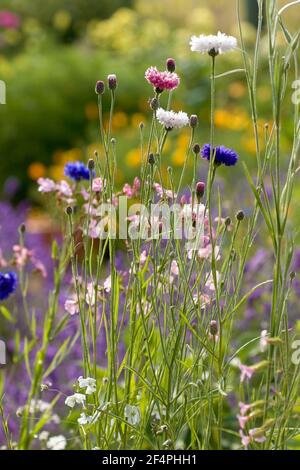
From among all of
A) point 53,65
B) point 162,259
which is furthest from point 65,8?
point 162,259

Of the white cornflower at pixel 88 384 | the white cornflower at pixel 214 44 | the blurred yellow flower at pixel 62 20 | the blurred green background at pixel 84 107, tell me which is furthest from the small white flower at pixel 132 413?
the blurred yellow flower at pixel 62 20

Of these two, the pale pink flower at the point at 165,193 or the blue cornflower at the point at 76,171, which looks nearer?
the pale pink flower at the point at 165,193

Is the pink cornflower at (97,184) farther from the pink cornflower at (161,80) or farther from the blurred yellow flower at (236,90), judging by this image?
the blurred yellow flower at (236,90)

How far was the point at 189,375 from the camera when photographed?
158cm

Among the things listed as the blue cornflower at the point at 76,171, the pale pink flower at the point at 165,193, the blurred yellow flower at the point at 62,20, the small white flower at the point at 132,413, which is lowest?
the small white flower at the point at 132,413

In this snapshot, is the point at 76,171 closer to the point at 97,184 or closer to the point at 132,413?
the point at 97,184

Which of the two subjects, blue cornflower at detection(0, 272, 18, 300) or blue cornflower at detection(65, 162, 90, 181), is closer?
blue cornflower at detection(0, 272, 18, 300)

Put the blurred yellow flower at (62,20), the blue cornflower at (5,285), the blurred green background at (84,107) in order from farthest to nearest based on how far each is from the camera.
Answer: the blurred yellow flower at (62,20)
the blurred green background at (84,107)
the blue cornflower at (5,285)

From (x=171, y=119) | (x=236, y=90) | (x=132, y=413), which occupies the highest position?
(x=236, y=90)

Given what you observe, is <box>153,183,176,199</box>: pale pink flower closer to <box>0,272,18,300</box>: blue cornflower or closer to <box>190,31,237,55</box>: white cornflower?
<box>190,31,237,55</box>: white cornflower

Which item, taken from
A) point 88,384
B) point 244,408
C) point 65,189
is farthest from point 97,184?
point 244,408

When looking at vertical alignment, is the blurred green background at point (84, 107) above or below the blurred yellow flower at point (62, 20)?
below

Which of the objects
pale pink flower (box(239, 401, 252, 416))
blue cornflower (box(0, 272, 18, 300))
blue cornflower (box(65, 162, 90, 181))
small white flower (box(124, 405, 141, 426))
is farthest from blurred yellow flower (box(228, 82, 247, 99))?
pale pink flower (box(239, 401, 252, 416))
